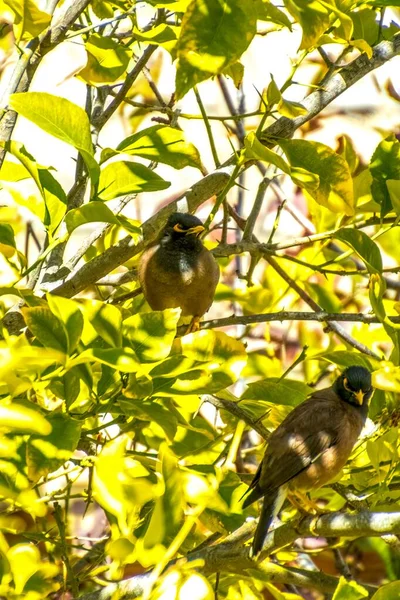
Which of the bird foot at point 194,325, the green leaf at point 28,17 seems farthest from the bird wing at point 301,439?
the green leaf at point 28,17

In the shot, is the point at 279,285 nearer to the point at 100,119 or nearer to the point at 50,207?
the point at 100,119

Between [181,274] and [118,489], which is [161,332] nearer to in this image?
[118,489]

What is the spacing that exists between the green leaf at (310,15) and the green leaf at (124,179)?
0.90ft

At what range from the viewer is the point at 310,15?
1.17m

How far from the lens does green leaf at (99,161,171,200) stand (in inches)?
46.0

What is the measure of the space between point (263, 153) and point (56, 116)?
0.27 meters

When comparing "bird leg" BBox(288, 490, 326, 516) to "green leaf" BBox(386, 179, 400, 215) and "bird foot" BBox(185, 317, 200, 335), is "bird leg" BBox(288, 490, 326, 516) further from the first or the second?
"green leaf" BBox(386, 179, 400, 215)

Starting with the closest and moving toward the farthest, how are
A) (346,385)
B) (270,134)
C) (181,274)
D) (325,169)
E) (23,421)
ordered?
1. (23,421)
2. (325,169)
3. (270,134)
4. (181,274)
5. (346,385)

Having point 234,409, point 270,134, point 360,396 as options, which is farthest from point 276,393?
point 360,396

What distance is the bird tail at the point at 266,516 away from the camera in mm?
1235

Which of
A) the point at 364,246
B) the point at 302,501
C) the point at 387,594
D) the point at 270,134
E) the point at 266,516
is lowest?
the point at 302,501

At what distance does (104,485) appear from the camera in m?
0.89

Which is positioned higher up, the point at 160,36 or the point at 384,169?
the point at 160,36

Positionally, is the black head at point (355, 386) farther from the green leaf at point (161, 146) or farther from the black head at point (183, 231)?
the green leaf at point (161, 146)
